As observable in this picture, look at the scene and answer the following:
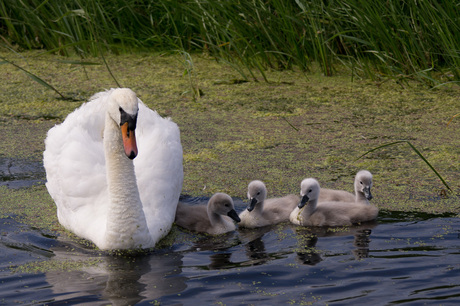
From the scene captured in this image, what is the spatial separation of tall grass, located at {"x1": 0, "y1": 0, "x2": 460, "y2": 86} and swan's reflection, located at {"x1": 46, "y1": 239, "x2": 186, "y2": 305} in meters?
2.77

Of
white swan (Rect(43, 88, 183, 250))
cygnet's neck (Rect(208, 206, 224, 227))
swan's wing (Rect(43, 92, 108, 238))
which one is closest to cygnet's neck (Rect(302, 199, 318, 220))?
cygnet's neck (Rect(208, 206, 224, 227))

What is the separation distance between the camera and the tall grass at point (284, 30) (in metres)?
7.06

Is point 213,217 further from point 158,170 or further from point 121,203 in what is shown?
point 121,203

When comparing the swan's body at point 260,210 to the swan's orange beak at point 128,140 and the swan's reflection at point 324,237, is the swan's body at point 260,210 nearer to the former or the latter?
the swan's reflection at point 324,237

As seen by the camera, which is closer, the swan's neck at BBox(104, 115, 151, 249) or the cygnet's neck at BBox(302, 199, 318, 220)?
the swan's neck at BBox(104, 115, 151, 249)

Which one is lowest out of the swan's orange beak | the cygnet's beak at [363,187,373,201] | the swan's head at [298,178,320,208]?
the cygnet's beak at [363,187,373,201]

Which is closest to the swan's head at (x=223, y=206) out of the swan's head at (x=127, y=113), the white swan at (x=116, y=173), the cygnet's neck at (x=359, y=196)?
the white swan at (x=116, y=173)

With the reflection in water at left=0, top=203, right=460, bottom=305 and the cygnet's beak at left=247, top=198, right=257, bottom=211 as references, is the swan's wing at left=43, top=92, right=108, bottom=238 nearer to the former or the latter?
the reflection in water at left=0, top=203, right=460, bottom=305

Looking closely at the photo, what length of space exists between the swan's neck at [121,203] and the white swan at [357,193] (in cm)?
133

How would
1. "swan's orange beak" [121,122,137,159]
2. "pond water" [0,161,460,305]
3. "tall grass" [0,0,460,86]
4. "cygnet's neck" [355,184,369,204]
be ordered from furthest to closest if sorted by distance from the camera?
1. "tall grass" [0,0,460,86]
2. "cygnet's neck" [355,184,369,204]
3. "swan's orange beak" [121,122,137,159]
4. "pond water" [0,161,460,305]

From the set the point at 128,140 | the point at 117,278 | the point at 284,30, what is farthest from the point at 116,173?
the point at 284,30

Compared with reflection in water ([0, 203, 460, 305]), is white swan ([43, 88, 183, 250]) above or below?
above

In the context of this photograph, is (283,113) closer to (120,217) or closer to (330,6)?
(330,6)

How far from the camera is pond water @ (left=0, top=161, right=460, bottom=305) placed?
361cm
